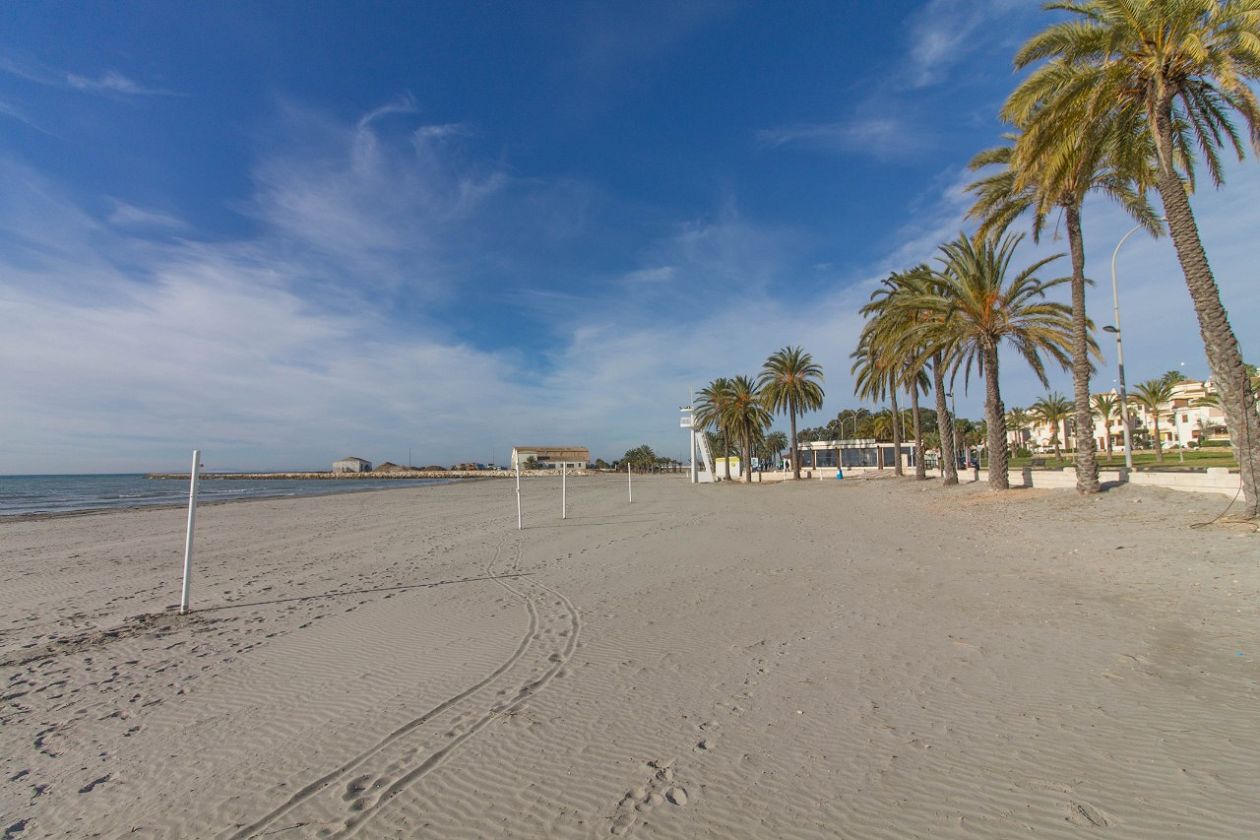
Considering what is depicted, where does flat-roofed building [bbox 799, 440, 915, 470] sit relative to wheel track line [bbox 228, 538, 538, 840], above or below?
above

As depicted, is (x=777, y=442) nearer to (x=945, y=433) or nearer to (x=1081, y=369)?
(x=945, y=433)

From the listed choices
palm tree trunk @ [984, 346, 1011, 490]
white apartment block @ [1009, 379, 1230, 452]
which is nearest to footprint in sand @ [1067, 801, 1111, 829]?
palm tree trunk @ [984, 346, 1011, 490]

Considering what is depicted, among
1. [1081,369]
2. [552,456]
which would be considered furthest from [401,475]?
[1081,369]

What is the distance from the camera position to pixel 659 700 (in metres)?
4.52

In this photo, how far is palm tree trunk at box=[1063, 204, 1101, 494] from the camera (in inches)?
635

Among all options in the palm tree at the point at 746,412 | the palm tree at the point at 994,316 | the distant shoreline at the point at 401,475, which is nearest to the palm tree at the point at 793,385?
the palm tree at the point at 746,412

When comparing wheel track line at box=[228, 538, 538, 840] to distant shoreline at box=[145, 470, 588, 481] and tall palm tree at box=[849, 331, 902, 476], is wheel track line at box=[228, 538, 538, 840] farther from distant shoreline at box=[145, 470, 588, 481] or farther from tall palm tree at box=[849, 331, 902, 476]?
distant shoreline at box=[145, 470, 588, 481]

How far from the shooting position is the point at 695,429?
58.1 metres

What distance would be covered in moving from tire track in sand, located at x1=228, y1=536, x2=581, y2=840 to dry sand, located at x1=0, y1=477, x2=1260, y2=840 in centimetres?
2

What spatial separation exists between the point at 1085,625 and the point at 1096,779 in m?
3.40

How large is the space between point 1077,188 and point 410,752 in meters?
18.8

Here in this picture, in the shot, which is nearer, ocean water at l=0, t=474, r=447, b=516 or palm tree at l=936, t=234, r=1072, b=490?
palm tree at l=936, t=234, r=1072, b=490

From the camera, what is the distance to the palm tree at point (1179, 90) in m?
10.6

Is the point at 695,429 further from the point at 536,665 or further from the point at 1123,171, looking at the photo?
the point at 536,665
